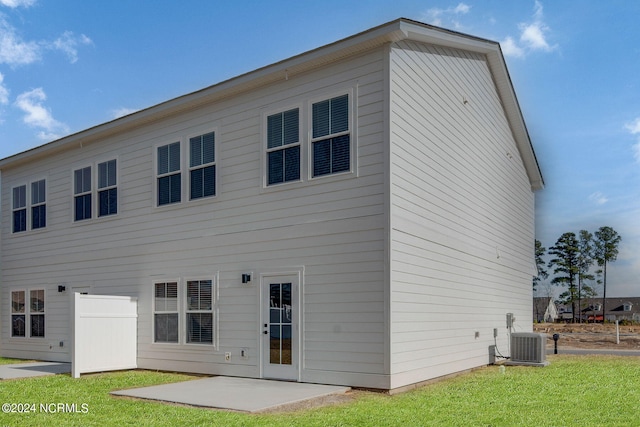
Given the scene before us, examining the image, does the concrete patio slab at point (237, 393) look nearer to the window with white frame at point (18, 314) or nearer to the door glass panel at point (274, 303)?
the door glass panel at point (274, 303)

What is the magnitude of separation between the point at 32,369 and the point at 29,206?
5803 mm

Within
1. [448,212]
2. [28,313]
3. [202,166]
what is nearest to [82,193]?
[28,313]

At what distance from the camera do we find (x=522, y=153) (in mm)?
20125

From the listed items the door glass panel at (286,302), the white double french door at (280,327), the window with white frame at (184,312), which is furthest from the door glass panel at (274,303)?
the window with white frame at (184,312)

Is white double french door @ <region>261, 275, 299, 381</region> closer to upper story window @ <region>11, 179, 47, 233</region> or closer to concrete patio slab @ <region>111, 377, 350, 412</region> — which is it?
concrete patio slab @ <region>111, 377, 350, 412</region>

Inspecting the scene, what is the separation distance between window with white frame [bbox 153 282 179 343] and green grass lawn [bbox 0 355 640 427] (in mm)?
1221

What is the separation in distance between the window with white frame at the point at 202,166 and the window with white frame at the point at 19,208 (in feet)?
25.9

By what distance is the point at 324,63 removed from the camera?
1175 centimetres

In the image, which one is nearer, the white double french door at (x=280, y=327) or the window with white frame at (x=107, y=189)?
the white double french door at (x=280, y=327)

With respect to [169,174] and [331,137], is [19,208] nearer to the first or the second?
[169,174]

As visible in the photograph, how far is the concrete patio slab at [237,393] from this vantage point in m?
9.45

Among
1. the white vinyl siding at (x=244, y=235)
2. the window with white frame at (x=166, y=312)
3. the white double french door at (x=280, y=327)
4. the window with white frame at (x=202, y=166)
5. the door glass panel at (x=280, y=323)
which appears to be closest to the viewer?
the white vinyl siding at (x=244, y=235)

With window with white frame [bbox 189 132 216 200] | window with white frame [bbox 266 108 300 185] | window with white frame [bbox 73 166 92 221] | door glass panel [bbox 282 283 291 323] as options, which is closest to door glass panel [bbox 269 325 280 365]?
door glass panel [bbox 282 283 291 323]
